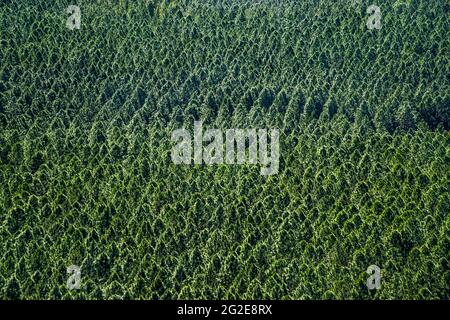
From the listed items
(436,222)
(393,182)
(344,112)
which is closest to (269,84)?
(344,112)

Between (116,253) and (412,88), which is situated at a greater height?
(412,88)

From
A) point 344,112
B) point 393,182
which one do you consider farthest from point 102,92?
point 393,182

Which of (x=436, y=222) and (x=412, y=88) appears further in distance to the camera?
(x=412, y=88)

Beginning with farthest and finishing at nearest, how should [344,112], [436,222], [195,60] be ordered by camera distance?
[195,60]
[344,112]
[436,222]

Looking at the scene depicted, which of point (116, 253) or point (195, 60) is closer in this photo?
point (116, 253)

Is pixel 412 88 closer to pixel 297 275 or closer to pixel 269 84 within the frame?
pixel 269 84
